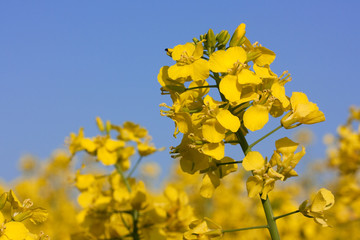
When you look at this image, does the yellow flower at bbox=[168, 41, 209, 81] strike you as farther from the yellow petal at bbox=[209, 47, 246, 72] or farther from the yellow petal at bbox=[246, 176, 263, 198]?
the yellow petal at bbox=[246, 176, 263, 198]

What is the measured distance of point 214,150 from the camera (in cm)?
217

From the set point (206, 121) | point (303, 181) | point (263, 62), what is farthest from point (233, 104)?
point (303, 181)

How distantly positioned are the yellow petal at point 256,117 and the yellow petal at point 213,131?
0.12 meters

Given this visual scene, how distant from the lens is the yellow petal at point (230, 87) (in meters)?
2.16

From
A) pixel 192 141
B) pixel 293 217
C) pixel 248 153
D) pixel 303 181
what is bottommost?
pixel 248 153

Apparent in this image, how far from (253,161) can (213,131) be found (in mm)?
228

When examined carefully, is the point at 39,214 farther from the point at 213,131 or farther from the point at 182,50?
the point at 182,50

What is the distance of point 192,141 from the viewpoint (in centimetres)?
225

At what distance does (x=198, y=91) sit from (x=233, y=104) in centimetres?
29

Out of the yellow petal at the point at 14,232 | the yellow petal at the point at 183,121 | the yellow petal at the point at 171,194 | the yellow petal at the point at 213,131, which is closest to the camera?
the yellow petal at the point at 14,232

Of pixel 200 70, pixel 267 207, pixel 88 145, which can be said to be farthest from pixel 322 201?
pixel 88 145

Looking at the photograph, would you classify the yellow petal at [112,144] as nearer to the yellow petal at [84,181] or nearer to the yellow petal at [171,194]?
the yellow petal at [84,181]

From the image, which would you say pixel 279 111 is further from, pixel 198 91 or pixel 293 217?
pixel 293 217

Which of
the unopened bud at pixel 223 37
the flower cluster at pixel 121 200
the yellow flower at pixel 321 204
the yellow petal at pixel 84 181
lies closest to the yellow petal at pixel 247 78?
the unopened bud at pixel 223 37
